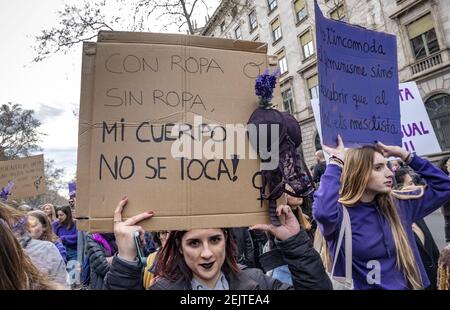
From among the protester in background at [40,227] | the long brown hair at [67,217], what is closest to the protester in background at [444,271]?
the protester in background at [40,227]

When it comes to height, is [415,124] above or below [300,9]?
below

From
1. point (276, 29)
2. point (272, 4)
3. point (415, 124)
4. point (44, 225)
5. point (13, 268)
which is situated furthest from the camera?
point (272, 4)

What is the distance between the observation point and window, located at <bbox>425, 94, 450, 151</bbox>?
43.5ft

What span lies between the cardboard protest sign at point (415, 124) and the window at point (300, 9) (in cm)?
1791

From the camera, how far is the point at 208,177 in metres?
1.57

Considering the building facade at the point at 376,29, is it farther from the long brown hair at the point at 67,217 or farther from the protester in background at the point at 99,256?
the protester in background at the point at 99,256

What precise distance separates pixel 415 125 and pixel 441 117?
39.4 ft

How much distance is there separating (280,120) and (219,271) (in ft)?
2.47

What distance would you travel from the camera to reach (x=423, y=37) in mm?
14203

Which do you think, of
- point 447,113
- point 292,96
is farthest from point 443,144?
point 292,96

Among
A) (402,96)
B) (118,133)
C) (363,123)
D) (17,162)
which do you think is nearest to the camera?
(118,133)

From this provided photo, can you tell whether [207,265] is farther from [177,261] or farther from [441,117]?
[441,117]

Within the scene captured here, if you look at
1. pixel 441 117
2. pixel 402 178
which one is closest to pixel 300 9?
pixel 441 117
